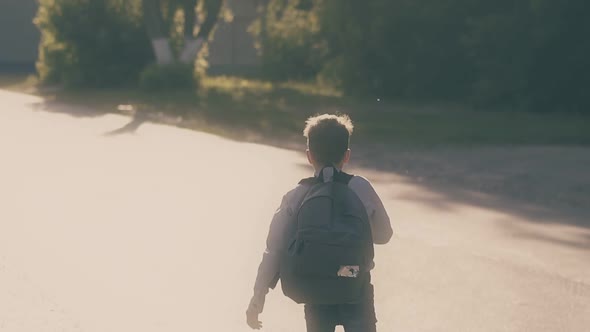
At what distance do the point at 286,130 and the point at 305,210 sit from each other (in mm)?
16068

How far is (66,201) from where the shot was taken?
1133 cm

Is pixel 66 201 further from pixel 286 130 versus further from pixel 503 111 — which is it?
pixel 503 111

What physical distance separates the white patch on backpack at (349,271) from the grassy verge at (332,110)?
45.1 ft

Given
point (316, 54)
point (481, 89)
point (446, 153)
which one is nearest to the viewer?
point (446, 153)

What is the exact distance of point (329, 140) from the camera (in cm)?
430

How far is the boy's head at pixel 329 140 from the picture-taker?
4293 mm

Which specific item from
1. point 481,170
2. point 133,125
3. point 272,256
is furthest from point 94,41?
point 272,256

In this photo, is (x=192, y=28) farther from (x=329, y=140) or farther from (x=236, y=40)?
(x=329, y=140)

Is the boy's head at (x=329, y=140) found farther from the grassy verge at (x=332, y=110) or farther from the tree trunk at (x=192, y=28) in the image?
the tree trunk at (x=192, y=28)

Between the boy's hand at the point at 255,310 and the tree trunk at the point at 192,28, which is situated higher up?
the boy's hand at the point at 255,310

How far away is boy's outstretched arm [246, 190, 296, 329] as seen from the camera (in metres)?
4.33

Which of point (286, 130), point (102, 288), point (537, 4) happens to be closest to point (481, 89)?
point (537, 4)

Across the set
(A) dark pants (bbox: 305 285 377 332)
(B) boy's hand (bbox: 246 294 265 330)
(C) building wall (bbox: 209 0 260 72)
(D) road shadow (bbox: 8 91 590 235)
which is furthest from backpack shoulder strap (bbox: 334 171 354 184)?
(C) building wall (bbox: 209 0 260 72)

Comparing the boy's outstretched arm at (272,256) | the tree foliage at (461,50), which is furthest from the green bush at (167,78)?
the boy's outstretched arm at (272,256)
